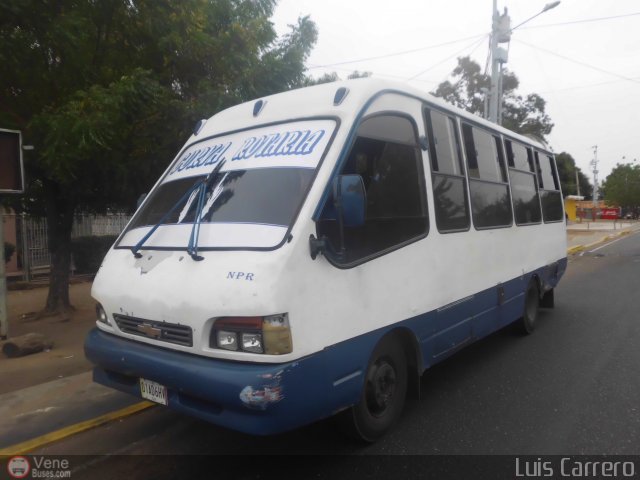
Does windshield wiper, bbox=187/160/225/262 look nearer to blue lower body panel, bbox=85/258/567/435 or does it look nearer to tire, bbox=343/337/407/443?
blue lower body panel, bbox=85/258/567/435

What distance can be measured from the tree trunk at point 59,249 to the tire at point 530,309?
712 cm

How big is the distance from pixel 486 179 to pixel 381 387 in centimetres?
293

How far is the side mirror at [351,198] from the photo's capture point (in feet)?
10.2

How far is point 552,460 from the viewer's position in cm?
346

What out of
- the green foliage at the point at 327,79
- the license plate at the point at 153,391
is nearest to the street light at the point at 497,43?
the green foliage at the point at 327,79

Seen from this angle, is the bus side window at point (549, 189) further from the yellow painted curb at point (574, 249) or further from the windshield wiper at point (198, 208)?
the yellow painted curb at point (574, 249)

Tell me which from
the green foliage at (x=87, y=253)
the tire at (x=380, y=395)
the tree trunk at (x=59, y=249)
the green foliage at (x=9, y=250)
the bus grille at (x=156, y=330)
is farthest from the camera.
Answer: the green foliage at (x=87, y=253)

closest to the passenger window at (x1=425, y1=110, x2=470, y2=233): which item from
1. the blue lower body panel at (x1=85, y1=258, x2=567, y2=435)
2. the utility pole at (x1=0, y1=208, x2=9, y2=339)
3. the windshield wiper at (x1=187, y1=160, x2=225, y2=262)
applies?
the blue lower body panel at (x1=85, y1=258, x2=567, y2=435)

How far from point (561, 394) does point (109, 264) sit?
419 centimetres

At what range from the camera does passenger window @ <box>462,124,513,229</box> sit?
17.0 ft

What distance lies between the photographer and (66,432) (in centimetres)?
405

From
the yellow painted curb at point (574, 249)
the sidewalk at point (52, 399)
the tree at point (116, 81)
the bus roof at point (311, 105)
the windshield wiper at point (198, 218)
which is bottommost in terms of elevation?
the sidewalk at point (52, 399)

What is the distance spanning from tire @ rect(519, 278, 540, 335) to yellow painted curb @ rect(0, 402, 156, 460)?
4.93 metres

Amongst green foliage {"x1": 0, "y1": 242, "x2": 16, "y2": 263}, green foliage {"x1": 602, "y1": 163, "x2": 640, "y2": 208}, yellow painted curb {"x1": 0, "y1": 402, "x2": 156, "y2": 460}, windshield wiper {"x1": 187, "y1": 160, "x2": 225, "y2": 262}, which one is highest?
green foliage {"x1": 602, "y1": 163, "x2": 640, "y2": 208}
